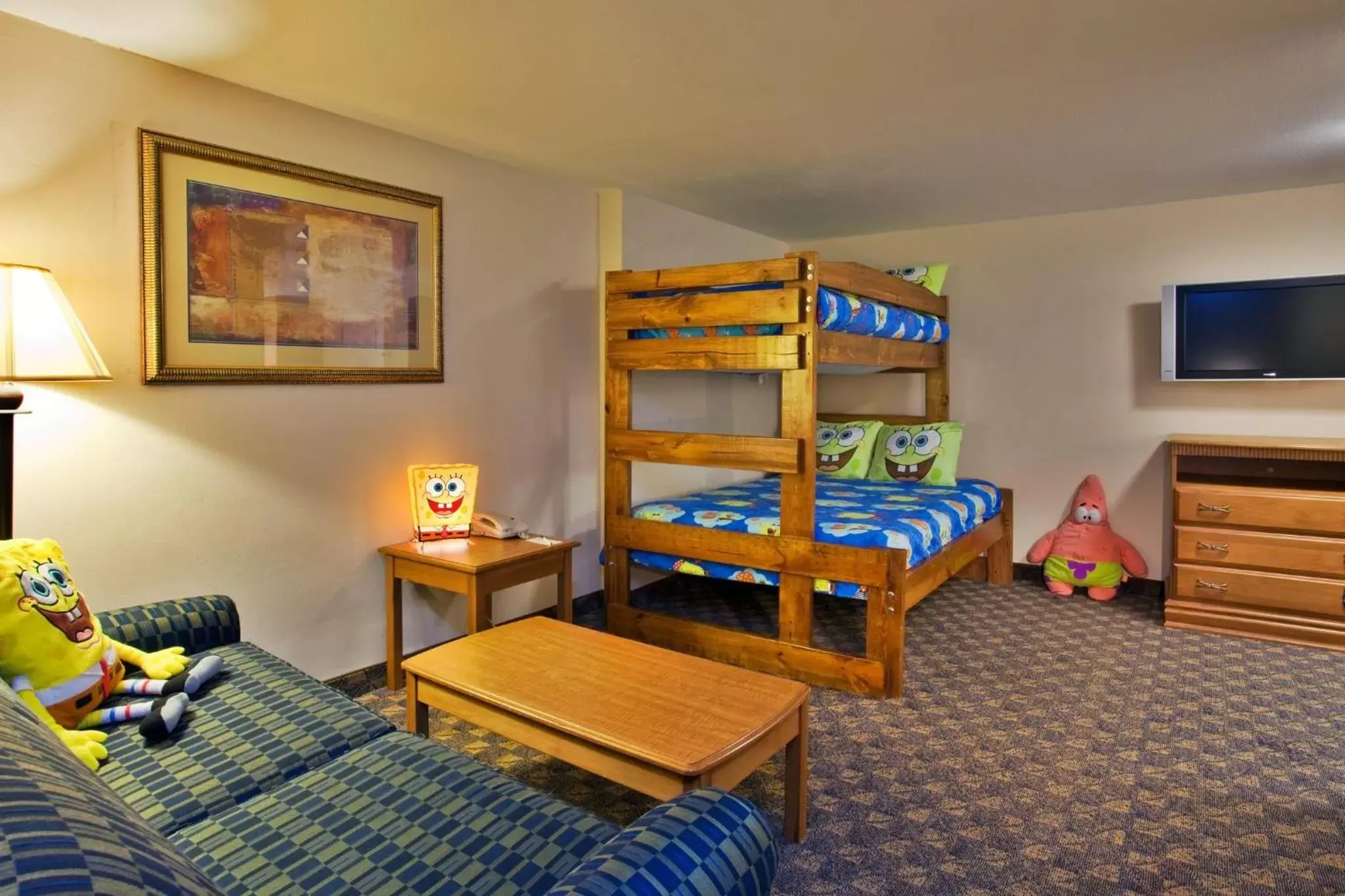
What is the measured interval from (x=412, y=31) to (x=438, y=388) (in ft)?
4.69

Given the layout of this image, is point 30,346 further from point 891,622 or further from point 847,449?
point 847,449

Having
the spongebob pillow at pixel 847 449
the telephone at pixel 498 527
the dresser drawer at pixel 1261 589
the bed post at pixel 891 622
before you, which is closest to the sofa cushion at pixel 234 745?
the telephone at pixel 498 527

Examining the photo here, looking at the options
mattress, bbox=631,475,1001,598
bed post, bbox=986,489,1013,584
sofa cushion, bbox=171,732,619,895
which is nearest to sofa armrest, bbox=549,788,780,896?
sofa cushion, bbox=171,732,619,895

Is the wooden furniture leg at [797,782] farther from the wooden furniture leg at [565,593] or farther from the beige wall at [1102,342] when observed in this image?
the beige wall at [1102,342]

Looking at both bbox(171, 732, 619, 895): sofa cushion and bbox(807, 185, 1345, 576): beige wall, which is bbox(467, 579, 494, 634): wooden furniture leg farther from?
bbox(807, 185, 1345, 576): beige wall

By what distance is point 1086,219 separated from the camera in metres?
4.39

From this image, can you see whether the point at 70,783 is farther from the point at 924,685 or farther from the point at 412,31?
the point at 924,685

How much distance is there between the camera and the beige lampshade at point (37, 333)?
6.00ft

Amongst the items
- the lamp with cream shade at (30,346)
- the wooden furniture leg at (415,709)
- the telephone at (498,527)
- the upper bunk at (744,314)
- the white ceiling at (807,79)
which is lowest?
the wooden furniture leg at (415,709)

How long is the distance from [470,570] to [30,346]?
4.47ft

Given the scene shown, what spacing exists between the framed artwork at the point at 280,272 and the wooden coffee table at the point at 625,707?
1.19 metres

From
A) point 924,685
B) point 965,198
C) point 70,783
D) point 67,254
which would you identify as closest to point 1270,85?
Answer: point 965,198

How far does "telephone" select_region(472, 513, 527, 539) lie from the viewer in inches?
123

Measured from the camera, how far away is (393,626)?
9.66ft
